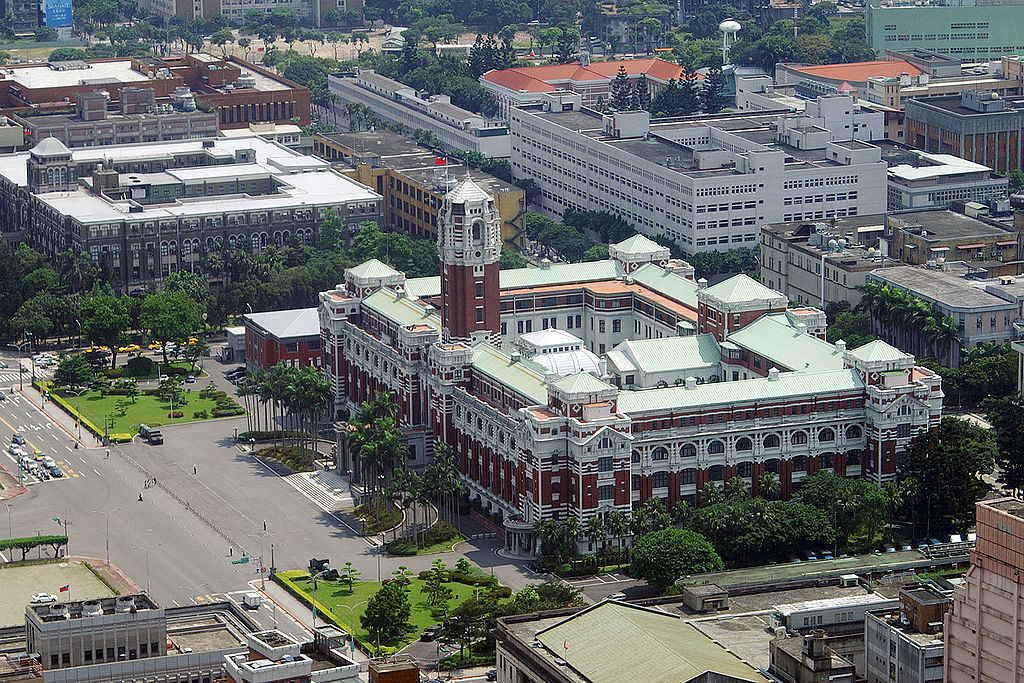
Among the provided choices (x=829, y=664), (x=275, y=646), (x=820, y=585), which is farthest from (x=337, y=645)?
(x=820, y=585)

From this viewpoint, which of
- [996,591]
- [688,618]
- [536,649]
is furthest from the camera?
[688,618]

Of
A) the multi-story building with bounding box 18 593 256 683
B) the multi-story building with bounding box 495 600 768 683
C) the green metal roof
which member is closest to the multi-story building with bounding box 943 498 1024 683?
the multi-story building with bounding box 495 600 768 683

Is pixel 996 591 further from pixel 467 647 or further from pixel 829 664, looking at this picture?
pixel 467 647

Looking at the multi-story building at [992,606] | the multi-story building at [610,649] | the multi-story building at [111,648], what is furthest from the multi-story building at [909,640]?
the multi-story building at [111,648]

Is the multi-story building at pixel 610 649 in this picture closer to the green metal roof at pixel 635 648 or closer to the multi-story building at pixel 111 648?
the green metal roof at pixel 635 648

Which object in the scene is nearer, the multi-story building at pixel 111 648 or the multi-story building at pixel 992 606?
the multi-story building at pixel 992 606

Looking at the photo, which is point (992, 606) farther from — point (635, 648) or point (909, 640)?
point (635, 648)
